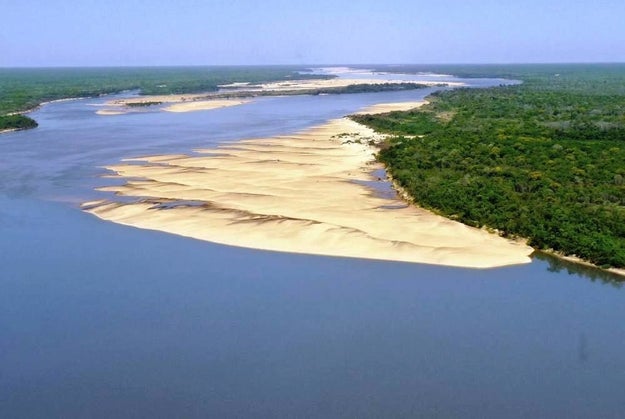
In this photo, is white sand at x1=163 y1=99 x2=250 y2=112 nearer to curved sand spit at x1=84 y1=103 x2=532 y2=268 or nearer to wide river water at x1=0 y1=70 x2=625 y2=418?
curved sand spit at x1=84 y1=103 x2=532 y2=268

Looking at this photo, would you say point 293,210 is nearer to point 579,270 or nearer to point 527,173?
point 527,173

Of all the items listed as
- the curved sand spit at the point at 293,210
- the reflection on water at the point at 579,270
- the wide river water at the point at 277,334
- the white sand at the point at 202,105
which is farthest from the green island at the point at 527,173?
the white sand at the point at 202,105

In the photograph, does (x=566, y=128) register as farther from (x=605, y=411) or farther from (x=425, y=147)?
(x=605, y=411)

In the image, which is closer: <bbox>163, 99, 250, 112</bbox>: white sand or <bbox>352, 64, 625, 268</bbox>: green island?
<bbox>352, 64, 625, 268</bbox>: green island

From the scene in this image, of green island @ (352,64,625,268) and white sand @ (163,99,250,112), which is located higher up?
white sand @ (163,99,250,112)

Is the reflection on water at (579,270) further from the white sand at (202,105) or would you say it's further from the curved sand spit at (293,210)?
the white sand at (202,105)

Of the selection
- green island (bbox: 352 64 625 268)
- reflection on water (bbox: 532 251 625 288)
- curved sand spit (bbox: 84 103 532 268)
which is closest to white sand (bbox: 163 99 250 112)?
green island (bbox: 352 64 625 268)

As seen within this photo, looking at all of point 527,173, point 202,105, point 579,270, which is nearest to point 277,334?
point 579,270
